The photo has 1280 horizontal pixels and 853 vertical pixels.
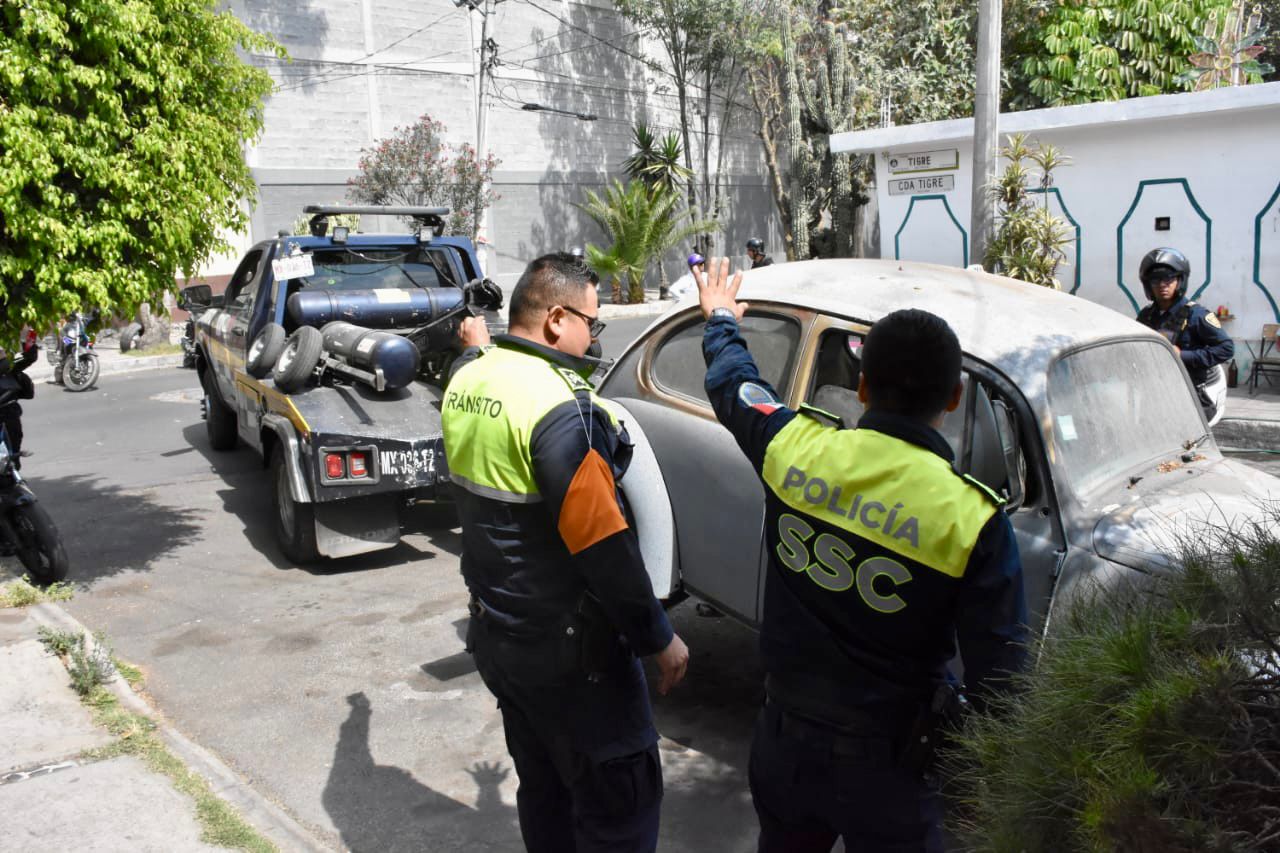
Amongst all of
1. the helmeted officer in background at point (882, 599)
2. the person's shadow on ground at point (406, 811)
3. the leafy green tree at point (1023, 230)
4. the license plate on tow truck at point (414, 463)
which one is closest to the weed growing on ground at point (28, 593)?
the license plate on tow truck at point (414, 463)

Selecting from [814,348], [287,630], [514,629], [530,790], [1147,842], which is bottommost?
[287,630]

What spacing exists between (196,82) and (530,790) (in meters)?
4.52

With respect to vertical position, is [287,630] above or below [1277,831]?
below

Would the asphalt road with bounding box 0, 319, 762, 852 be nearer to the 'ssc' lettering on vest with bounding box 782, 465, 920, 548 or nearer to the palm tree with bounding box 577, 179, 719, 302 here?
the 'ssc' lettering on vest with bounding box 782, 465, 920, 548

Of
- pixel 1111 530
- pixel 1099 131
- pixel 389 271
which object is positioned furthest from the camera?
pixel 1099 131

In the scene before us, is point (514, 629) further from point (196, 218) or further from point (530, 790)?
point (196, 218)

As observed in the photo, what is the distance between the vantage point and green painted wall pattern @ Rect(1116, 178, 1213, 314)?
440 inches

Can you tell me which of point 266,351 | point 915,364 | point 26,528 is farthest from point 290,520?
point 915,364

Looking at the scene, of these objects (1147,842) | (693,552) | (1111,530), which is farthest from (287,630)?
(1147,842)

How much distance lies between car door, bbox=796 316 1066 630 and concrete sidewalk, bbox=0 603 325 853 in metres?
2.47

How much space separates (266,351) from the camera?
681 centimetres

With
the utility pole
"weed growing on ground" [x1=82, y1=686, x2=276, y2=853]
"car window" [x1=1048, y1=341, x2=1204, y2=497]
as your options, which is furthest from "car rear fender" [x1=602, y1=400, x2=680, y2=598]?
the utility pole

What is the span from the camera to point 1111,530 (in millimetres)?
3184

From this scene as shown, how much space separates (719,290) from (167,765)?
9.27 feet
